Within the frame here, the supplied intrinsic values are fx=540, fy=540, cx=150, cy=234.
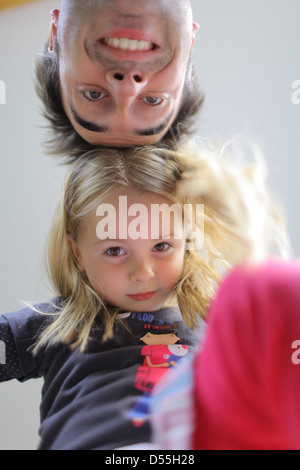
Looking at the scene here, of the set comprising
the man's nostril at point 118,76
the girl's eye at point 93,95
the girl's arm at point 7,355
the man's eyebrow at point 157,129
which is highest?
the man's nostril at point 118,76

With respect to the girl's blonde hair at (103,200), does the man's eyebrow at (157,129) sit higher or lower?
higher

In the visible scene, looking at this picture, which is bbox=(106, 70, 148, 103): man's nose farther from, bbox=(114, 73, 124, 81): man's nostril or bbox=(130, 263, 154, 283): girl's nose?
bbox=(130, 263, 154, 283): girl's nose

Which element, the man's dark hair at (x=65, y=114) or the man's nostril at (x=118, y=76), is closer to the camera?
the man's nostril at (x=118, y=76)

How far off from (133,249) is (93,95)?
20 centimetres

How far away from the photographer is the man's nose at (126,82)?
621 mm

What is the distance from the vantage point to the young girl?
2.17 ft

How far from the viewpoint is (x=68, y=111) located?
0.72 meters

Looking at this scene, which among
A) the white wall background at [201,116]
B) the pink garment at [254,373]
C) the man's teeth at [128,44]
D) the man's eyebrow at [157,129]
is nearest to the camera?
the pink garment at [254,373]

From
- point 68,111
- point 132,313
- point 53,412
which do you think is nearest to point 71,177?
point 68,111

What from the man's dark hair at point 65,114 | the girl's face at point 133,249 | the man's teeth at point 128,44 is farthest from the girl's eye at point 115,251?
the man's teeth at point 128,44

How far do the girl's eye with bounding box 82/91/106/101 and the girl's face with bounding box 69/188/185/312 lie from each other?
13 centimetres

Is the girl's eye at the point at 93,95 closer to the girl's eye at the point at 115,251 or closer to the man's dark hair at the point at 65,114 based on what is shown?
the man's dark hair at the point at 65,114

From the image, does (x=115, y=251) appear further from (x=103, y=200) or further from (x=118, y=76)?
(x=118, y=76)
